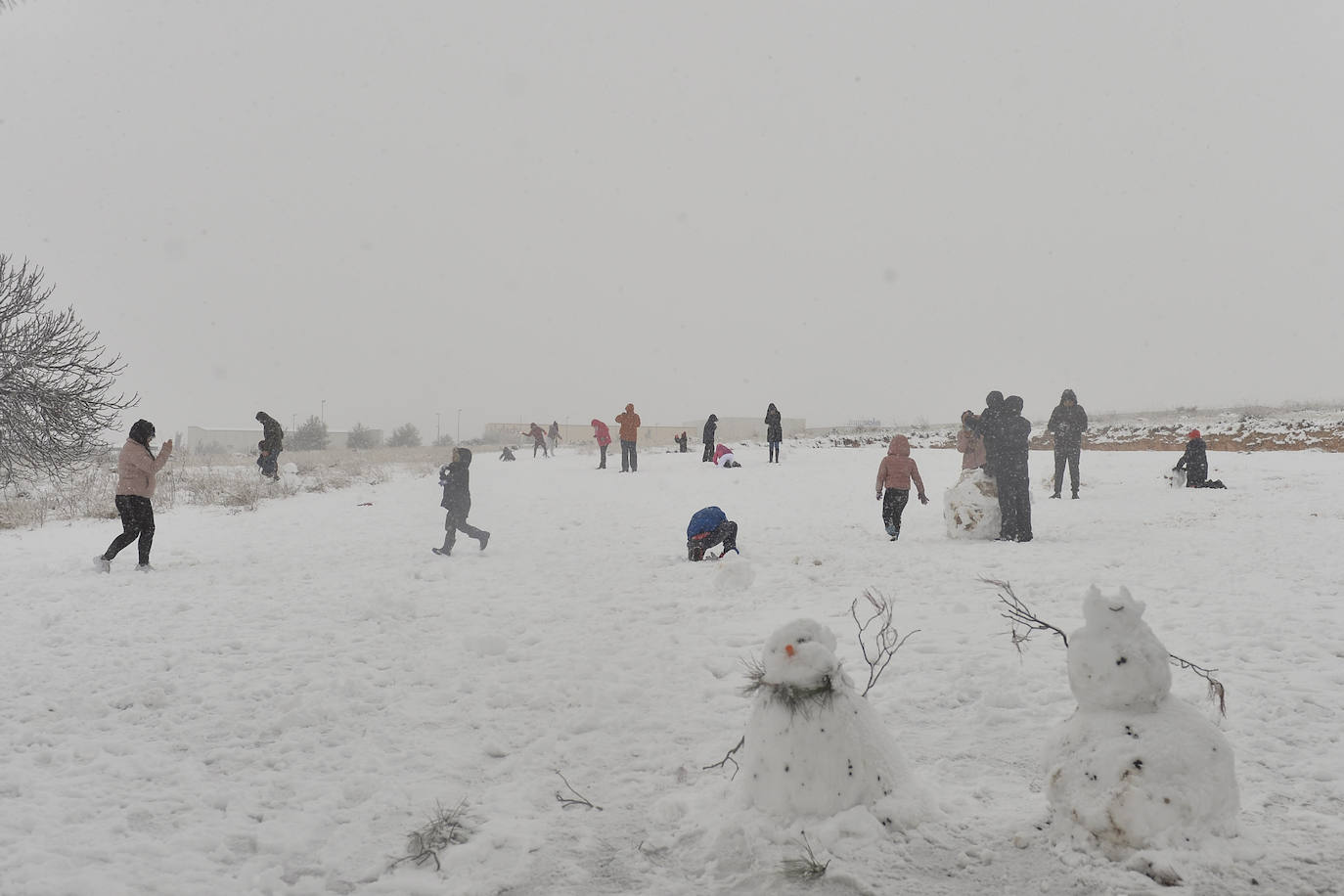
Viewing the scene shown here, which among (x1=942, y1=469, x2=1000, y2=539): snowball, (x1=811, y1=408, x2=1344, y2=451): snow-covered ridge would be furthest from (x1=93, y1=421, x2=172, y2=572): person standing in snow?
(x1=811, y1=408, x2=1344, y2=451): snow-covered ridge

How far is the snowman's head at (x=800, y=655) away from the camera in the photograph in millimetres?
3053

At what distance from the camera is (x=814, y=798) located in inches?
120

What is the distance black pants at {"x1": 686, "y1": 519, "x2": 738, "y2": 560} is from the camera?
961cm

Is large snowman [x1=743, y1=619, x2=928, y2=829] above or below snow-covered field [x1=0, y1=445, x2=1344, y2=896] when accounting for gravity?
above

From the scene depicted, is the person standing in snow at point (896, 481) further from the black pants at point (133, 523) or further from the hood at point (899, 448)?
the black pants at point (133, 523)

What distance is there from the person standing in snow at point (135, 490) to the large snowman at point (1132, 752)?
367 inches

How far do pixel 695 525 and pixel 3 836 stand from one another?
24.6 ft

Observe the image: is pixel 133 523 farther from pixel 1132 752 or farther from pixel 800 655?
pixel 1132 752

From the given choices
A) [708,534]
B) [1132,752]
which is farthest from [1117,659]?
[708,534]

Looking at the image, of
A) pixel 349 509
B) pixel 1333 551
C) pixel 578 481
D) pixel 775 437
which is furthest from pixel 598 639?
pixel 775 437

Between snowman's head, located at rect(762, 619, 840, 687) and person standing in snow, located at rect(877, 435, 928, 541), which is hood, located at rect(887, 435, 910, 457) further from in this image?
snowman's head, located at rect(762, 619, 840, 687)

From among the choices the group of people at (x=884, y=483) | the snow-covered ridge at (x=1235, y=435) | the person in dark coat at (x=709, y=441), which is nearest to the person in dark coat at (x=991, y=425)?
the group of people at (x=884, y=483)

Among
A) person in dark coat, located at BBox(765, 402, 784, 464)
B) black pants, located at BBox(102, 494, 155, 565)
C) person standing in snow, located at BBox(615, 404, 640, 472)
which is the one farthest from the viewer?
person in dark coat, located at BBox(765, 402, 784, 464)

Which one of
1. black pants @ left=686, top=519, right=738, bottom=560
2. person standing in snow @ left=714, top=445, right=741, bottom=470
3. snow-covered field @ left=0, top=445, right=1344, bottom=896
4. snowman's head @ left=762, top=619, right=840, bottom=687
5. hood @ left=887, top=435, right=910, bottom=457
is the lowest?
snow-covered field @ left=0, top=445, right=1344, bottom=896
